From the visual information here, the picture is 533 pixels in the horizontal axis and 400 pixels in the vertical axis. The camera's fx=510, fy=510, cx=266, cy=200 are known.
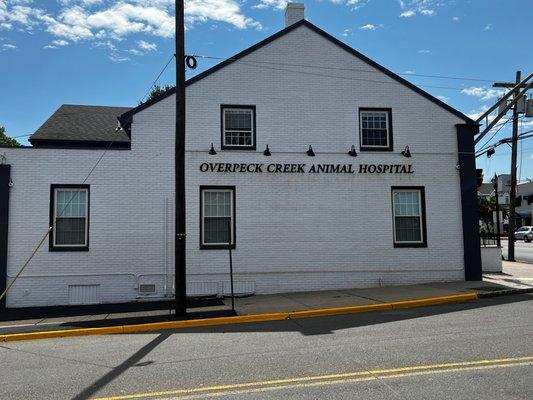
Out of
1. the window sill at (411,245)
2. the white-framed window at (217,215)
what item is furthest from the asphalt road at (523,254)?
the white-framed window at (217,215)

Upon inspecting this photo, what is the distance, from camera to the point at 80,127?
17.5m

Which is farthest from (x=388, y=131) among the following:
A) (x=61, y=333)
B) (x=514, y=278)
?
(x=61, y=333)

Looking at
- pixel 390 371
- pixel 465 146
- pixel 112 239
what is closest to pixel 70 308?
pixel 112 239

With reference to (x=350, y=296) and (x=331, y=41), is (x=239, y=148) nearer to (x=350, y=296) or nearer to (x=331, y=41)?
(x=331, y=41)

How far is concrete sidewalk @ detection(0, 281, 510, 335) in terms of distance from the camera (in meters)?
11.1

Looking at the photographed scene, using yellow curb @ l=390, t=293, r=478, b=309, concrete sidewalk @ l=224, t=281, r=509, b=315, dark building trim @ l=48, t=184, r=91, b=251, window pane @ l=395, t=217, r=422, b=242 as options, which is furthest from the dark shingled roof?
yellow curb @ l=390, t=293, r=478, b=309

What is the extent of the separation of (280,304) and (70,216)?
6.55 m

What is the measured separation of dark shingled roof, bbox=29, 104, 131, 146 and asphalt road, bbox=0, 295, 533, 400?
8.13m

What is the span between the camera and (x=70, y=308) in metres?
13.5

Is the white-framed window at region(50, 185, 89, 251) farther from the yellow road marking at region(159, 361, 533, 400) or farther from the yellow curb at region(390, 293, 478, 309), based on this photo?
the yellow road marking at region(159, 361, 533, 400)

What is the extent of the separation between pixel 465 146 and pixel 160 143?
9.72 m

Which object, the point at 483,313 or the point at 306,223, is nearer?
the point at 483,313

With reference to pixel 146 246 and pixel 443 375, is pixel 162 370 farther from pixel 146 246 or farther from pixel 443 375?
pixel 146 246

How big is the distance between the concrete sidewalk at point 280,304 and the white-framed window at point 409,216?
152cm
